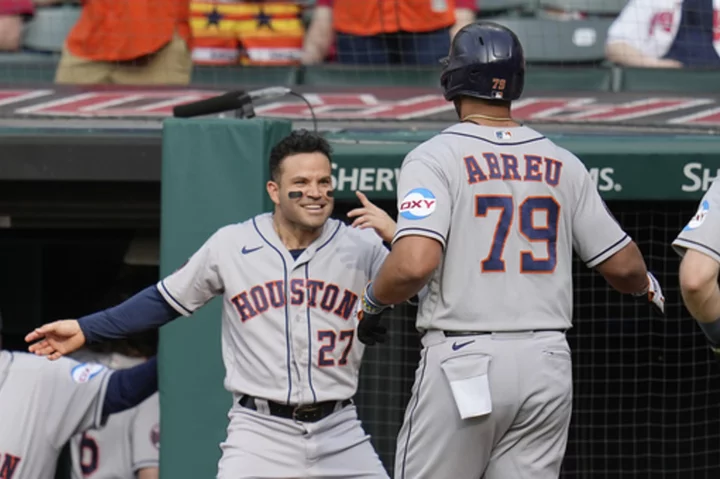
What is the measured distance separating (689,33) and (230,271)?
3.57m

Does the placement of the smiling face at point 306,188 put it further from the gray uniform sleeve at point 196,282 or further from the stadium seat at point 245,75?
the stadium seat at point 245,75

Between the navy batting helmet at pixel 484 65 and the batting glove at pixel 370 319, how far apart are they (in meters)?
0.57

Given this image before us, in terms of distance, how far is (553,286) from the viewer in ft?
11.3

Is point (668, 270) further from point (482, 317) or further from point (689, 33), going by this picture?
point (482, 317)

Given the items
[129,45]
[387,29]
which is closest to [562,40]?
[387,29]

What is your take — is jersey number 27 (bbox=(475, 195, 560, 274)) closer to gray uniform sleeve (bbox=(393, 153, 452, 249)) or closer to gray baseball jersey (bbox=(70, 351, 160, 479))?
gray uniform sleeve (bbox=(393, 153, 452, 249))

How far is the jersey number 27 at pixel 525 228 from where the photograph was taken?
133 inches

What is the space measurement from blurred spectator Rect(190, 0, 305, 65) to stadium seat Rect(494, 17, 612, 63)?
108 cm

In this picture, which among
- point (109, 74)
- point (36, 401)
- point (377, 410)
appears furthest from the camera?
point (109, 74)

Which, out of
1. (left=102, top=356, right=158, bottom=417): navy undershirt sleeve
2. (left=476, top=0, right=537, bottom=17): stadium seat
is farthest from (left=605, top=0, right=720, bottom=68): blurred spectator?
(left=102, top=356, right=158, bottom=417): navy undershirt sleeve

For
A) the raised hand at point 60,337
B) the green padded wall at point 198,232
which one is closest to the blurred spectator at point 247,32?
the green padded wall at point 198,232

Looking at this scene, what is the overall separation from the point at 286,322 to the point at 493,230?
3.11 feet

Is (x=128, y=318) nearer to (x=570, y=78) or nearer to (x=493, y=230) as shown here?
(x=493, y=230)

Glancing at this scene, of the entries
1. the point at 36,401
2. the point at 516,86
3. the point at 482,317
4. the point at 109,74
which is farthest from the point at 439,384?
the point at 109,74
